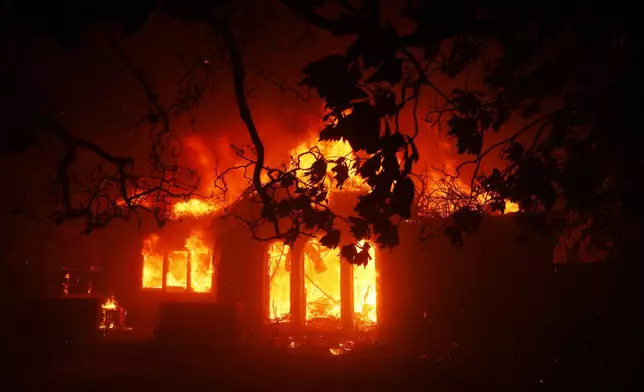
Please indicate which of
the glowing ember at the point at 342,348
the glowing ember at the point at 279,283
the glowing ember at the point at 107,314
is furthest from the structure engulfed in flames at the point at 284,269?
the glowing ember at the point at 107,314

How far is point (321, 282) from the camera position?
21547 millimetres

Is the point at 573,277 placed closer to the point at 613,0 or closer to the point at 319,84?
the point at 613,0

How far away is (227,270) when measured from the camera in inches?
651

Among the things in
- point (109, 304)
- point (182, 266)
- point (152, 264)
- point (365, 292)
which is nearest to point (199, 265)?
point (182, 266)

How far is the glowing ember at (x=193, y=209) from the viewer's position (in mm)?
19375

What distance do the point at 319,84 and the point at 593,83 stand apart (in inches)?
130

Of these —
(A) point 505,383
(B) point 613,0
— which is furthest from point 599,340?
(B) point 613,0

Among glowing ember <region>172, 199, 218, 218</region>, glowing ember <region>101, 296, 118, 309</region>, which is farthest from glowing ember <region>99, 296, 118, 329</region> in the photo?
glowing ember <region>172, 199, 218, 218</region>

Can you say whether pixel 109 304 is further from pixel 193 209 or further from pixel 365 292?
pixel 365 292

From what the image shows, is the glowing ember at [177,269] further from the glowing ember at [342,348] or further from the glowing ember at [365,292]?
the glowing ember at [342,348]

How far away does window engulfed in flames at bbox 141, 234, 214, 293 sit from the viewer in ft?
64.0

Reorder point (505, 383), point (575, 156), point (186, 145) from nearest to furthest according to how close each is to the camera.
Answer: point (575, 156)
point (505, 383)
point (186, 145)

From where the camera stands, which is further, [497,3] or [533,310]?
[533,310]

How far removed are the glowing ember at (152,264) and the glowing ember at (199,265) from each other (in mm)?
1506
